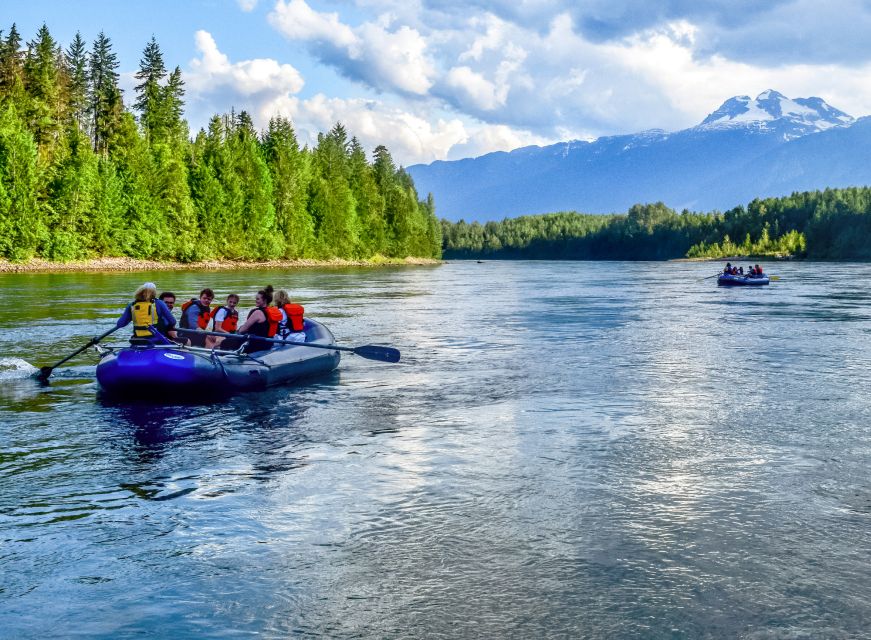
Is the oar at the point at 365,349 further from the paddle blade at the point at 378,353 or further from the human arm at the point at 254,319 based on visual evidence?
the human arm at the point at 254,319

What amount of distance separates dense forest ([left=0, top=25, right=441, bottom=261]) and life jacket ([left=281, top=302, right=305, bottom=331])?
5336 cm

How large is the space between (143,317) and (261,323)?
2.69m

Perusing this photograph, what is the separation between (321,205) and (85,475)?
104654 mm

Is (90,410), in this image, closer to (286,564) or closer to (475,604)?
(286,564)

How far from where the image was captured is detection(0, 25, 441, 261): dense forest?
2731 inches

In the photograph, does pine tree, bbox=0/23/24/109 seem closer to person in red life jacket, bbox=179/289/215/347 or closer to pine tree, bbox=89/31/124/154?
pine tree, bbox=89/31/124/154

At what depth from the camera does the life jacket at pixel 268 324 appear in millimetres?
17328

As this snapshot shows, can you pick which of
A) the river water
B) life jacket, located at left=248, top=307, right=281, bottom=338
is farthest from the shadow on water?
life jacket, located at left=248, top=307, right=281, bottom=338

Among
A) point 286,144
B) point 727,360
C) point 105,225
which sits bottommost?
point 727,360

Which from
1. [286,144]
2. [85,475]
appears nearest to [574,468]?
[85,475]

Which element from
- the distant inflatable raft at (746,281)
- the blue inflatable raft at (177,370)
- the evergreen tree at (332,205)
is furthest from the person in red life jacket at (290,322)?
the evergreen tree at (332,205)

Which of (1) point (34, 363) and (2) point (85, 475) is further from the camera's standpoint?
(1) point (34, 363)

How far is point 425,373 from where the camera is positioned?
63.6ft

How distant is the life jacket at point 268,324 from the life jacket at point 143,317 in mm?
2371
